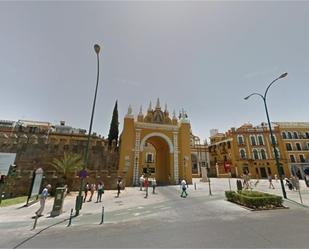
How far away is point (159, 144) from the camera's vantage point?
3331cm

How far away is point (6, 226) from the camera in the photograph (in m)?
8.22

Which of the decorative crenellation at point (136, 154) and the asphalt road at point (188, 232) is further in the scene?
the decorative crenellation at point (136, 154)

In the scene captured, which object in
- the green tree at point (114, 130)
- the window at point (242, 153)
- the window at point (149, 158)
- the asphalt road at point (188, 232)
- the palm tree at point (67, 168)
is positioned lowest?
the asphalt road at point (188, 232)

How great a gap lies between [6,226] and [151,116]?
24.5 m

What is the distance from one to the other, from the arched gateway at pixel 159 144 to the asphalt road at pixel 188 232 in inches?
642

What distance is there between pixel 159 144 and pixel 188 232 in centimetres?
2680

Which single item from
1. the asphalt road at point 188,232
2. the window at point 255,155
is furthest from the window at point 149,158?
the asphalt road at point 188,232

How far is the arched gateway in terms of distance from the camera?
84.6 ft

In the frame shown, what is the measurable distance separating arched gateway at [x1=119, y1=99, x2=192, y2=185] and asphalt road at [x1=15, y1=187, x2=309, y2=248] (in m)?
16.3

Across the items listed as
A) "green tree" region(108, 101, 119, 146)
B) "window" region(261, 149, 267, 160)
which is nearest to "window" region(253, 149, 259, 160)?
"window" region(261, 149, 267, 160)

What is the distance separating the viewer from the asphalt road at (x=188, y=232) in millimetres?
5445

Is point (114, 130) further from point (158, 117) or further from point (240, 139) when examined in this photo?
point (240, 139)

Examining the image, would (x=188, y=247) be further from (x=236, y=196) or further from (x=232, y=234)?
(x=236, y=196)

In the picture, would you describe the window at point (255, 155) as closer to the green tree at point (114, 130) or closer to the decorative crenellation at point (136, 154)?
the decorative crenellation at point (136, 154)
